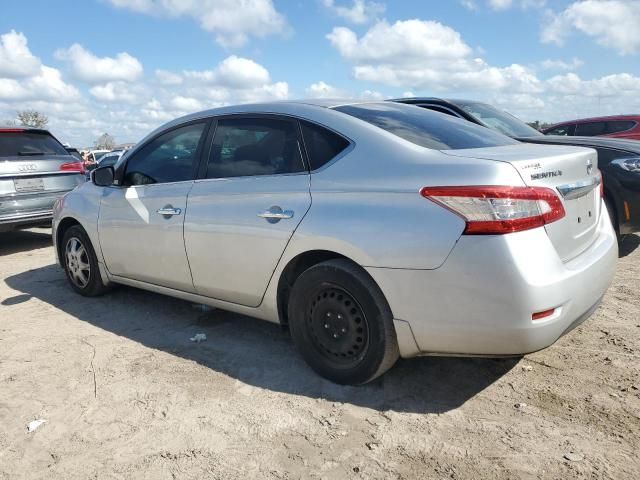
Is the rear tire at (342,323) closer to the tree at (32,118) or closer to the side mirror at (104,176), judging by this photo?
the side mirror at (104,176)

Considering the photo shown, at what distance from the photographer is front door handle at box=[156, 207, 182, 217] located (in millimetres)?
3777

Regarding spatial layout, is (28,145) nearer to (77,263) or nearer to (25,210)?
(25,210)

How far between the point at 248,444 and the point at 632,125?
33.3 feet

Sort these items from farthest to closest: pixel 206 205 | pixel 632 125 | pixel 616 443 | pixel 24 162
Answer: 1. pixel 632 125
2. pixel 24 162
3. pixel 206 205
4. pixel 616 443

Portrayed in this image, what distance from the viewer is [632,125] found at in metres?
9.94

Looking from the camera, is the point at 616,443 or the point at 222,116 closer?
the point at 616,443

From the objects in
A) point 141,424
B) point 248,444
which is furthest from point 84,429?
point 248,444

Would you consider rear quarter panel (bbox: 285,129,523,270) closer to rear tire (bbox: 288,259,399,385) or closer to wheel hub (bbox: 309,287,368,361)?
rear tire (bbox: 288,259,399,385)

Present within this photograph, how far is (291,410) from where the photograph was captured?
9.41ft

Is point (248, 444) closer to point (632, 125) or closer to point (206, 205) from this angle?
point (206, 205)

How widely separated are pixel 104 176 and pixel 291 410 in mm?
2727

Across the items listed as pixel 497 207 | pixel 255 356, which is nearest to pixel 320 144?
pixel 497 207

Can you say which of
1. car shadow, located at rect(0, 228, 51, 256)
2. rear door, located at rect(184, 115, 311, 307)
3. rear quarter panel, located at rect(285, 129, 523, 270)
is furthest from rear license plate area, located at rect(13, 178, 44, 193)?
rear quarter panel, located at rect(285, 129, 523, 270)

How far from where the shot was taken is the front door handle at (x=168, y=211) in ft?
12.4
